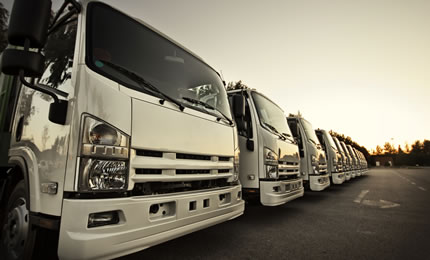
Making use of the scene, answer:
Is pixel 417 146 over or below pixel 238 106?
over

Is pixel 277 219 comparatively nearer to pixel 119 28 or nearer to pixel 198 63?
pixel 198 63

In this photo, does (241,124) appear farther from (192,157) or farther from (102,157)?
(102,157)

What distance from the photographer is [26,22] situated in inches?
64.1

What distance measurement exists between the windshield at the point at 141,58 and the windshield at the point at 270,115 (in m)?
1.33

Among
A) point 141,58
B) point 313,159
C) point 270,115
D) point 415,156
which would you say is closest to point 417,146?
point 415,156

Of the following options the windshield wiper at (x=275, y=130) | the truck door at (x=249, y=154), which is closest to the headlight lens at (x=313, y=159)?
the windshield wiper at (x=275, y=130)

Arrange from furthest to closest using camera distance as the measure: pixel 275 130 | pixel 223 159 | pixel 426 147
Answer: pixel 426 147 → pixel 275 130 → pixel 223 159

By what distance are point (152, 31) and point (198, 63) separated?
32.4 inches

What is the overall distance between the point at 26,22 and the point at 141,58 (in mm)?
927

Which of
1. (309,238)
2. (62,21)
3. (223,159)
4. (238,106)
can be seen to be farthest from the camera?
(238,106)

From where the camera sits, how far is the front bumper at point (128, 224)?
62.3 inches

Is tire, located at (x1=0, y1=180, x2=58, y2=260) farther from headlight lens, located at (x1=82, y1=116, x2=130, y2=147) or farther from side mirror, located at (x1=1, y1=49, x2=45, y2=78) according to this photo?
side mirror, located at (x1=1, y1=49, x2=45, y2=78)

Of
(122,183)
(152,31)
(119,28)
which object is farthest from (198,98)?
(122,183)

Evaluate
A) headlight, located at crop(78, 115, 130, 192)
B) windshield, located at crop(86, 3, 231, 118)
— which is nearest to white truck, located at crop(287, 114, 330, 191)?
windshield, located at crop(86, 3, 231, 118)
